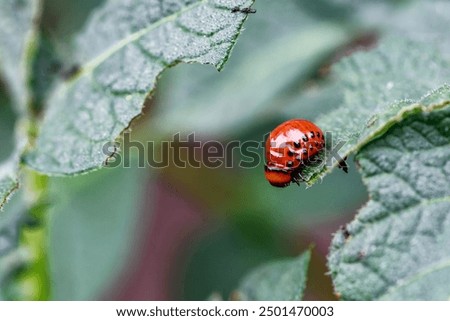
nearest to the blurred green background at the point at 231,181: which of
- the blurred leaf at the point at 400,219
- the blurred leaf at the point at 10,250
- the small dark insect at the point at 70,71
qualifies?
the blurred leaf at the point at 10,250

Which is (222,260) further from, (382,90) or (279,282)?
(382,90)

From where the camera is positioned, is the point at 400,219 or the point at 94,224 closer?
the point at 400,219

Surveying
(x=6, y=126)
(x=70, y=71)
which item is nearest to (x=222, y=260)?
(x=6, y=126)

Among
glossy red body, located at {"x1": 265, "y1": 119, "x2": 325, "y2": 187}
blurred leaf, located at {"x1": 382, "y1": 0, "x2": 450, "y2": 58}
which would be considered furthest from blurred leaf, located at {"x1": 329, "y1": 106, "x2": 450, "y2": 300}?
blurred leaf, located at {"x1": 382, "y1": 0, "x2": 450, "y2": 58}

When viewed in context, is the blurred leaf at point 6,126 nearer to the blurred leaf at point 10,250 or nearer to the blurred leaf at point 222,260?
the blurred leaf at point 10,250

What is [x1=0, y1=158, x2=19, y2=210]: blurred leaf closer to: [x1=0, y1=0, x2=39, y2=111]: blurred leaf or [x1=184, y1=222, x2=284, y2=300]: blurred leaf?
[x1=0, y1=0, x2=39, y2=111]: blurred leaf

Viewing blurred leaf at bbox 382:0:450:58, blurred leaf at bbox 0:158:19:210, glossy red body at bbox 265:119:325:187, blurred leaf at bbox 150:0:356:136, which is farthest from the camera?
blurred leaf at bbox 150:0:356:136
